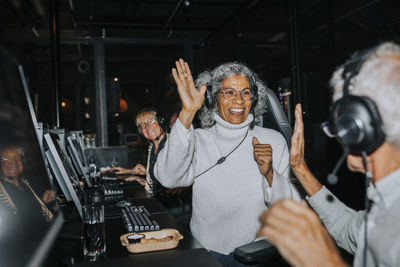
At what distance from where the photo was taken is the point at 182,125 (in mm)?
1541

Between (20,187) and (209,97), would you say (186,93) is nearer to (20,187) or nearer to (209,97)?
(209,97)

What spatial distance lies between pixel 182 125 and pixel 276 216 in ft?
3.04

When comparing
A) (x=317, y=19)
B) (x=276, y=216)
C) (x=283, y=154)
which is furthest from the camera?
(x=317, y=19)

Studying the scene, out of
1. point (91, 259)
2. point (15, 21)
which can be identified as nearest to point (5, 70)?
point (91, 259)

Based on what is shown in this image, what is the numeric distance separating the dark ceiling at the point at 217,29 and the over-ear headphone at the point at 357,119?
211cm

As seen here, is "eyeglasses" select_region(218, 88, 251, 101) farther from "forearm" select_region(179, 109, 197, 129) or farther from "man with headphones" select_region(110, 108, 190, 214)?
"man with headphones" select_region(110, 108, 190, 214)

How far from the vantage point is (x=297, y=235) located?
0.65 meters

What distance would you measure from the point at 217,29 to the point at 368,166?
5912 millimetres

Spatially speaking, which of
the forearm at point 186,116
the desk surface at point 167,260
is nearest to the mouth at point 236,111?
the forearm at point 186,116

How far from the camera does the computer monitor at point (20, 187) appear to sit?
72 cm

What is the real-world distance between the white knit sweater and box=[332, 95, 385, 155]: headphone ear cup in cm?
97

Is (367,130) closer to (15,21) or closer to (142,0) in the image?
(142,0)

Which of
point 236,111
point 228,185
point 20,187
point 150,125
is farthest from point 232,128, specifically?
point 150,125

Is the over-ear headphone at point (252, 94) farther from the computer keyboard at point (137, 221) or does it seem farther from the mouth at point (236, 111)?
the computer keyboard at point (137, 221)
